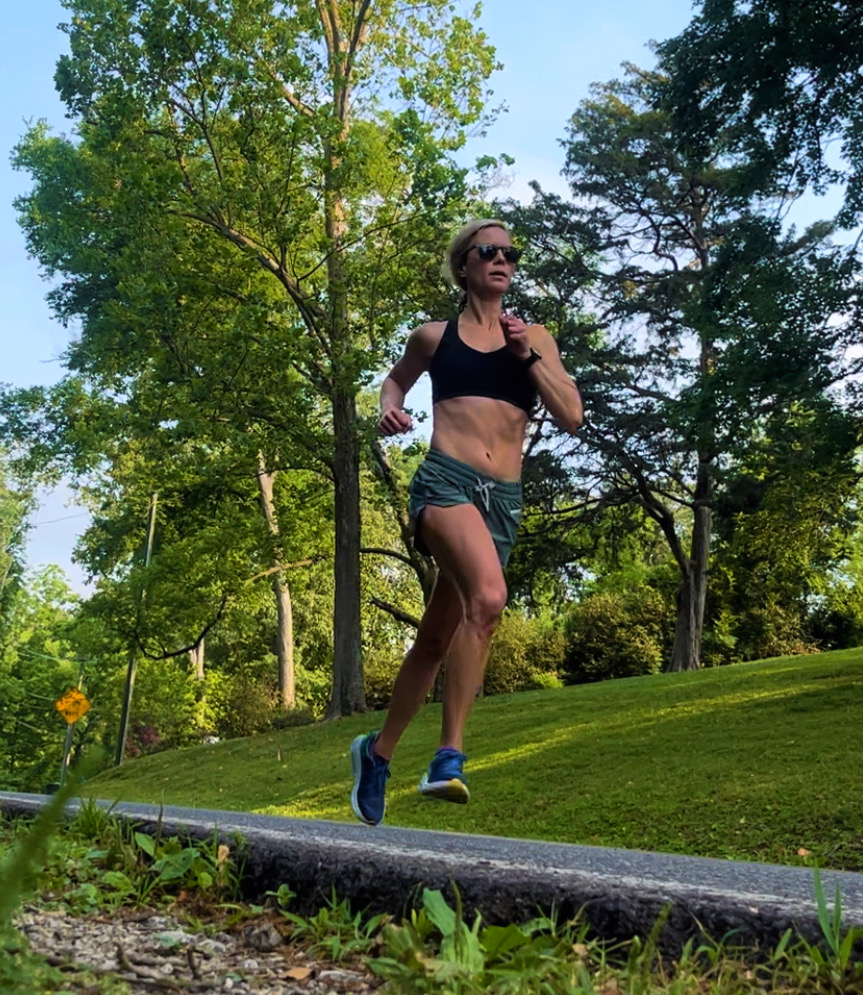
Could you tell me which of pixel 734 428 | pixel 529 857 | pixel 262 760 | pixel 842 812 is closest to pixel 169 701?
pixel 262 760

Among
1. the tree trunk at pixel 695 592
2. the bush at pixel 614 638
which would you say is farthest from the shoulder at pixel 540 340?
the bush at pixel 614 638

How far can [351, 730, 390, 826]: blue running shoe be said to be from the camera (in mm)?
3756

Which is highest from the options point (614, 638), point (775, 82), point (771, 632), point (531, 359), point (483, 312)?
point (775, 82)

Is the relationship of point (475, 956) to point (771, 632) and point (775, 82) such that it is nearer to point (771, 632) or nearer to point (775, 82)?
point (775, 82)

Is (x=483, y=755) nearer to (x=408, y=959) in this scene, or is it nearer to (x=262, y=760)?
(x=262, y=760)

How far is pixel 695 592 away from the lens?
2567 cm

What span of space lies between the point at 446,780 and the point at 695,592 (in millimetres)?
23331

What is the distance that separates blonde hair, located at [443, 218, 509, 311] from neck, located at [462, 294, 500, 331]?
0.08 meters

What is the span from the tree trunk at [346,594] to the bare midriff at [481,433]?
15305 millimetres

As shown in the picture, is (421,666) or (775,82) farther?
(775,82)

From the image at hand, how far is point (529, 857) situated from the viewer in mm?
2805

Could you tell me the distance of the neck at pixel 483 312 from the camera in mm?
3955

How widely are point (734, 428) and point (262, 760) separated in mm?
9218

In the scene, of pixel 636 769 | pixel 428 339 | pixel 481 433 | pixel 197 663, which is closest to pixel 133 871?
pixel 481 433
